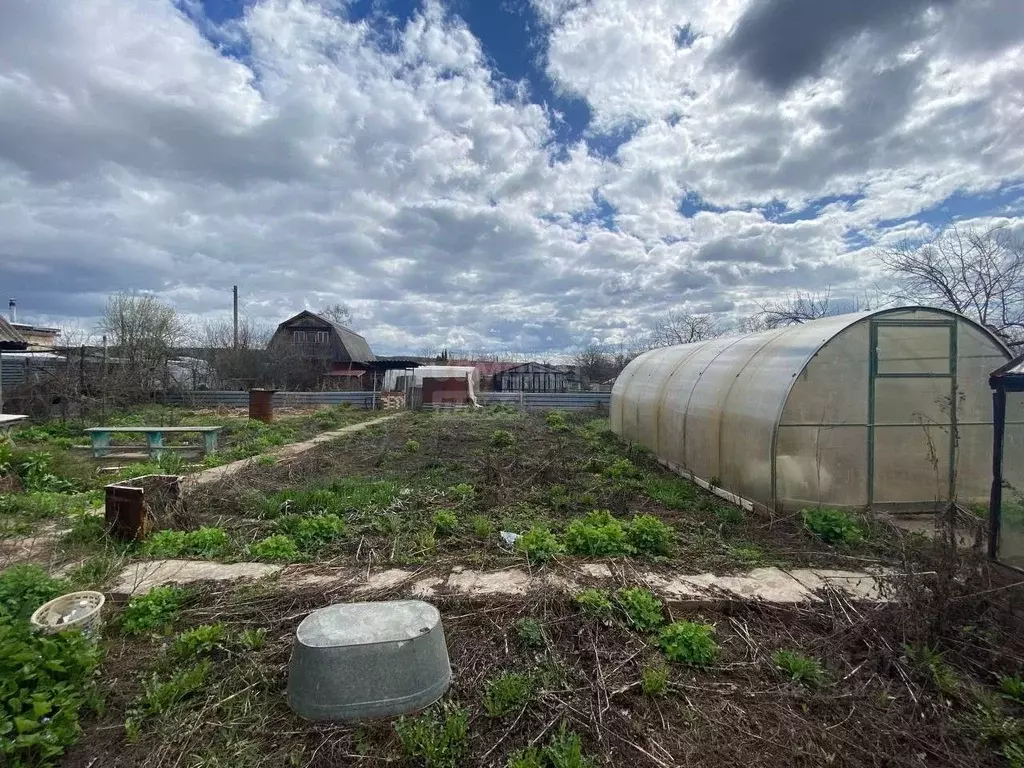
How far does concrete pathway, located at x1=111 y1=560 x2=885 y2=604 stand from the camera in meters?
4.07

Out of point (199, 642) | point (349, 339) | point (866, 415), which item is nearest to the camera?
point (199, 642)

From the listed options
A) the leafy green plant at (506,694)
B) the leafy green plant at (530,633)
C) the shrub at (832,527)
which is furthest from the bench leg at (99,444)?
the shrub at (832,527)

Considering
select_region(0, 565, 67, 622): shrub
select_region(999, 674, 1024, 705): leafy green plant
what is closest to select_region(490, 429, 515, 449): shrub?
select_region(0, 565, 67, 622): shrub

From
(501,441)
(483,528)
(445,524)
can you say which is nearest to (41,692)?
(445,524)

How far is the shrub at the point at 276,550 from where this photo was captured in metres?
4.85

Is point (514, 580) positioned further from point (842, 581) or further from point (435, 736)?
point (842, 581)

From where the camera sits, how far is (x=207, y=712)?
278 centimetres

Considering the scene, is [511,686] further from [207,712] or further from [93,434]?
[93,434]

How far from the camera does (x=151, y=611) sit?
369cm

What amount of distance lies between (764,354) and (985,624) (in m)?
4.42

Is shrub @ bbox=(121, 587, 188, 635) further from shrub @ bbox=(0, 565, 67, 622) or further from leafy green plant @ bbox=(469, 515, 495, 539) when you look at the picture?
leafy green plant @ bbox=(469, 515, 495, 539)

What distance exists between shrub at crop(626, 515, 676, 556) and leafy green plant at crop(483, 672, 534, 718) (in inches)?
90.3

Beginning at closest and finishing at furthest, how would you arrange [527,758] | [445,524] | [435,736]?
[527,758] → [435,736] → [445,524]

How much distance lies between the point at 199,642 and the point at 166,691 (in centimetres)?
43
